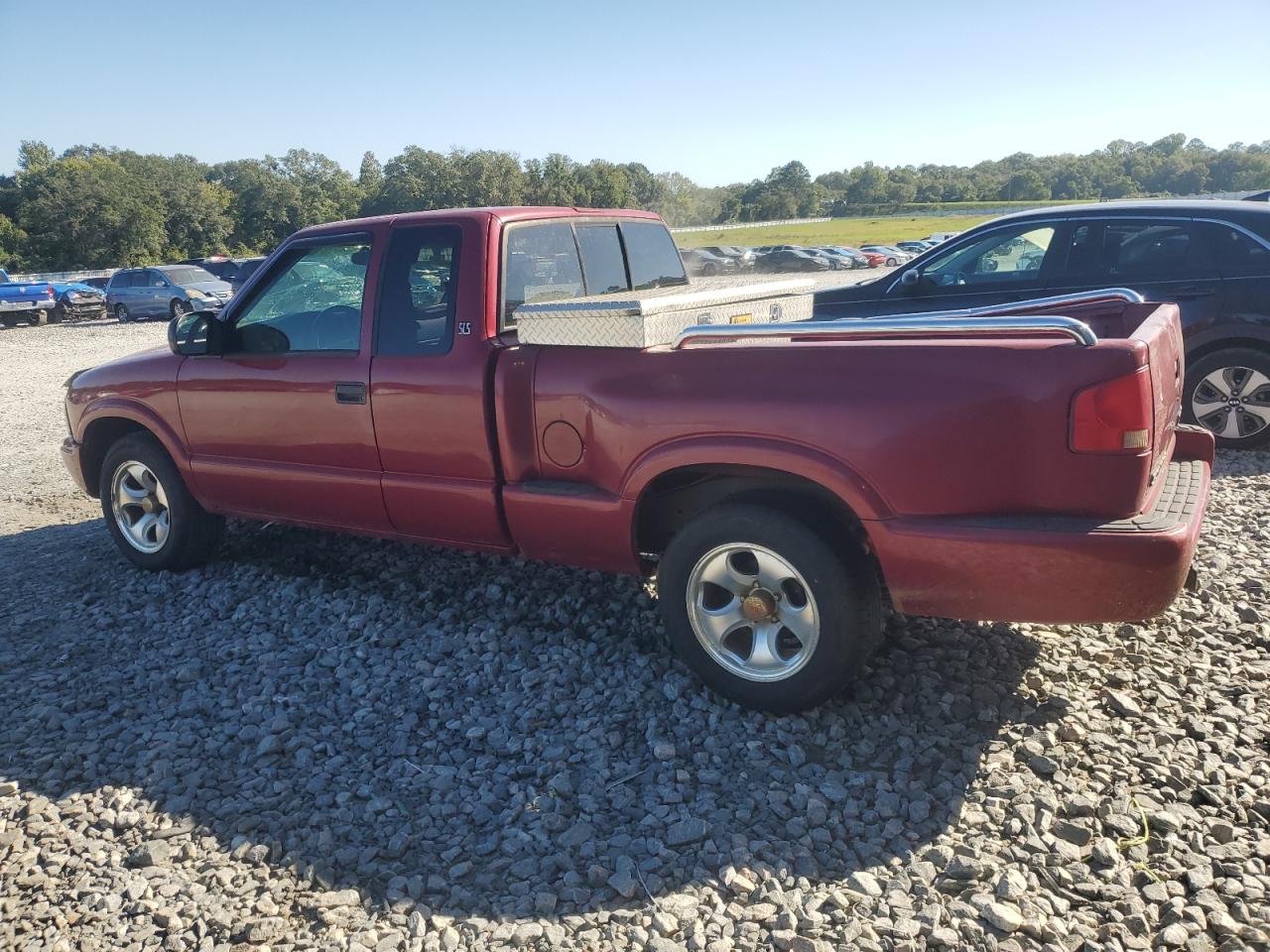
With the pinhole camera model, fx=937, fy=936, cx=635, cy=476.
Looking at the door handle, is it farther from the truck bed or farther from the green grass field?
the green grass field

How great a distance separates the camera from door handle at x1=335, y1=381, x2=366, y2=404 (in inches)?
172

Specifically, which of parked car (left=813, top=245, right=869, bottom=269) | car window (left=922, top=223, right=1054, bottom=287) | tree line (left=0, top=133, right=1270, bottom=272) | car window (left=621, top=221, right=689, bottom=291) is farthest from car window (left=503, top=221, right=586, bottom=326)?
tree line (left=0, top=133, right=1270, bottom=272)

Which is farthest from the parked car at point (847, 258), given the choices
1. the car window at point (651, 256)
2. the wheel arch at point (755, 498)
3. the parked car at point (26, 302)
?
the wheel arch at point (755, 498)

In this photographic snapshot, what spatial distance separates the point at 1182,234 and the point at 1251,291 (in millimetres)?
Answer: 634

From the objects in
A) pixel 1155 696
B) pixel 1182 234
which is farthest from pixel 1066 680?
pixel 1182 234

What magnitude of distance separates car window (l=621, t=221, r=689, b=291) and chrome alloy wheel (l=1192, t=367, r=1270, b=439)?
13.3 feet

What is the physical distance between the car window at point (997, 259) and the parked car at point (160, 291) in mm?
24740

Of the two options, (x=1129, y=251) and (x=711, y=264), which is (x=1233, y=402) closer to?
(x=1129, y=251)

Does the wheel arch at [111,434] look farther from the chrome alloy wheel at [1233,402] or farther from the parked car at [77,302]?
the parked car at [77,302]

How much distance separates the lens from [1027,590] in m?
3.04

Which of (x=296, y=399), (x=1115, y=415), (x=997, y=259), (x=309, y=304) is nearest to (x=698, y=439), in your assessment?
(x=1115, y=415)

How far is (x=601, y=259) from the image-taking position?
4.91 meters

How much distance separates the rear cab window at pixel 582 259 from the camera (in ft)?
14.2

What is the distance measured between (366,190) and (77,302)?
7607cm
